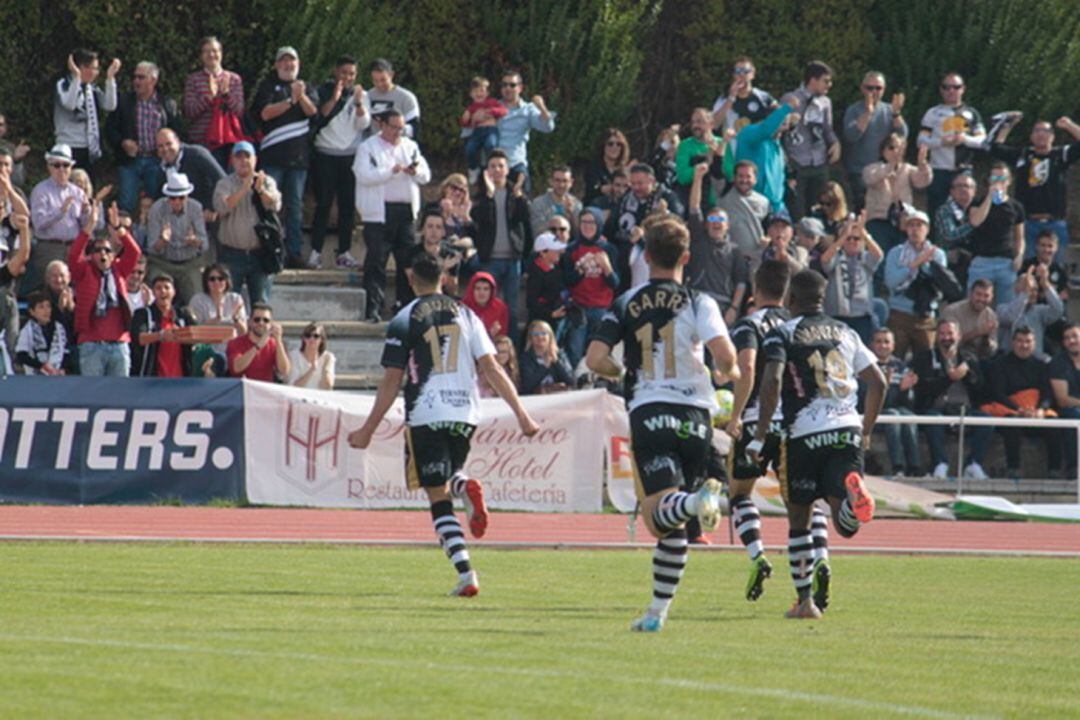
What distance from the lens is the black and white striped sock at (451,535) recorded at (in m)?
12.7

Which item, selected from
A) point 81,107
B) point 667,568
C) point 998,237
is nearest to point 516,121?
point 81,107

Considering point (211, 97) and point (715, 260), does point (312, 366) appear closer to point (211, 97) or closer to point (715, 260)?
point (211, 97)

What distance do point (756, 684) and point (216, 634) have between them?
110 inches

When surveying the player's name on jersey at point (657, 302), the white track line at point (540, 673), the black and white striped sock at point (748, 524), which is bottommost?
the black and white striped sock at point (748, 524)

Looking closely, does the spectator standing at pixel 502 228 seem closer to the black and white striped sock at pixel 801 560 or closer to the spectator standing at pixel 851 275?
the spectator standing at pixel 851 275

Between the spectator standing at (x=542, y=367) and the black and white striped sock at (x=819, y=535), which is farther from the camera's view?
the spectator standing at (x=542, y=367)

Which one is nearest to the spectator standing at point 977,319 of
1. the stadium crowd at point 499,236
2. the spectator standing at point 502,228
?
the stadium crowd at point 499,236

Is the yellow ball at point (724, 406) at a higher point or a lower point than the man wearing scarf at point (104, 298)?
lower

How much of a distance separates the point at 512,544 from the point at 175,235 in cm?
680

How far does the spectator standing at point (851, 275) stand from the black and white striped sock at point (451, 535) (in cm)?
1209

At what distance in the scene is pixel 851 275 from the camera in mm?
24312

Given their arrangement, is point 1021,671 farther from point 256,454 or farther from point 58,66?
point 58,66

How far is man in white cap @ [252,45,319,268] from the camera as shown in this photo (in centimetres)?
2433

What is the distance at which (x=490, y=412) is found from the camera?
21484 mm
